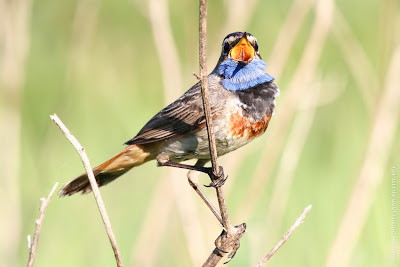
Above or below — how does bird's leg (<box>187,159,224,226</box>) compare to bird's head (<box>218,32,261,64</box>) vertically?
below

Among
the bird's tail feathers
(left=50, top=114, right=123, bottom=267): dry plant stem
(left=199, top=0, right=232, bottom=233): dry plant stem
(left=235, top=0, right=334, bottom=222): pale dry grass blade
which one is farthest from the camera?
(left=235, top=0, right=334, bottom=222): pale dry grass blade

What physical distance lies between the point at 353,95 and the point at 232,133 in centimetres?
253

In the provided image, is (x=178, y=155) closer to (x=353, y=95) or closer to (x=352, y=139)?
(x=352, y=139)

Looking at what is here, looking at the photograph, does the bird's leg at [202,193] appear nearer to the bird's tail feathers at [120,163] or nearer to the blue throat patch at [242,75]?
the bird's tail feathers at [120,163]

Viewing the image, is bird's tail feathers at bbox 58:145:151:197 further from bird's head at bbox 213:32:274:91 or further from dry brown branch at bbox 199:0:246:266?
dry brown branch at bbox 199:0:246:266

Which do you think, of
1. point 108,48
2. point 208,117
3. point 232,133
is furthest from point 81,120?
point 208,117

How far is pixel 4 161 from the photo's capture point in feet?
15.2

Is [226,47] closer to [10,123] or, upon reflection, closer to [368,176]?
[368,176]

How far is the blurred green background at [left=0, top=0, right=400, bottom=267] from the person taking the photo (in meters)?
4.34

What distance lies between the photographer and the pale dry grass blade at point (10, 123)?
14.8 feet

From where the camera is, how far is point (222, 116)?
376 centimetres

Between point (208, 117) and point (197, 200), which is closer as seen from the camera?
point (208, 117)

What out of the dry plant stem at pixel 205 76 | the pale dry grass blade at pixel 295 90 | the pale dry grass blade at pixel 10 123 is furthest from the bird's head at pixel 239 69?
the pale dry grass blade at pixel 10 123

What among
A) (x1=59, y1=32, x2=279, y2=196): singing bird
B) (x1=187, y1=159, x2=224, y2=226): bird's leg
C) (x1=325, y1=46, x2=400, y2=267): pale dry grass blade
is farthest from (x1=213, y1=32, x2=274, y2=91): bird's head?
(x1=325, y1=46, x2=400, y2=267): pale dry grass blade
